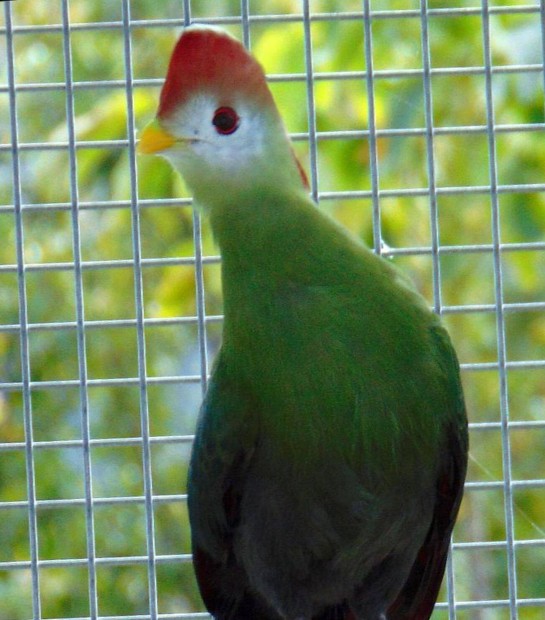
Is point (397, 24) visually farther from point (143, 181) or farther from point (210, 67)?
point (210, 67)

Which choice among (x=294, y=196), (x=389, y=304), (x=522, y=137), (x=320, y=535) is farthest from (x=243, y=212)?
(x=522, y=137)

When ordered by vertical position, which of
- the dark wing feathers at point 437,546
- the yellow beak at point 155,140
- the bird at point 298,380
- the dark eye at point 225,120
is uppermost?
the dark eye at point 225,120

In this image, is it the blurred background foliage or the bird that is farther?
the blurred background foliage

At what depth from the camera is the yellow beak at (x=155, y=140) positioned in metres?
1.12

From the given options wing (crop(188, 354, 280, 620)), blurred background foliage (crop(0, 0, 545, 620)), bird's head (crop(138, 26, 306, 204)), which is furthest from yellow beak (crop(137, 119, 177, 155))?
blurred background foliage (crop(0, 0, 545, 620))

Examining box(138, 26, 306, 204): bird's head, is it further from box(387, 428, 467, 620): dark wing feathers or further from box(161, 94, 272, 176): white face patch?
box(387, 428, 467, 620): dark wing feathers

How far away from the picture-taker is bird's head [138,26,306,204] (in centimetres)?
111

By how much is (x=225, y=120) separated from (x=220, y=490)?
37cm

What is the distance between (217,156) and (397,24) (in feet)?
2.82

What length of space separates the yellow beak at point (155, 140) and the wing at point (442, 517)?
33cm

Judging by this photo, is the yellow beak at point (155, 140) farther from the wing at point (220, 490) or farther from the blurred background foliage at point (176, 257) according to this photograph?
the blurred background foliage at point (176, 257)

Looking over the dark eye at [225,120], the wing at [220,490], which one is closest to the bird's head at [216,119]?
the dark eye at [225,120]

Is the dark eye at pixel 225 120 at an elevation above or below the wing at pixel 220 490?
above

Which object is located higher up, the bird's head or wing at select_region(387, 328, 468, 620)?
the bird's head
